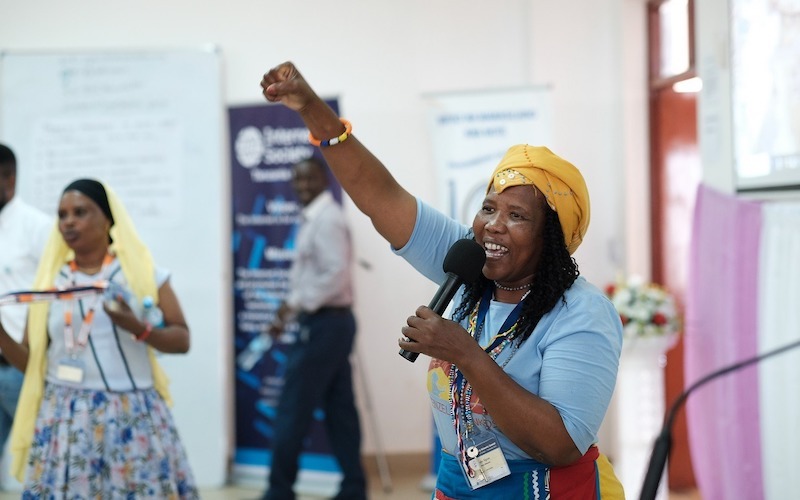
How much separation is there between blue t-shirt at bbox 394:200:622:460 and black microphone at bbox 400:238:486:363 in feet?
0.54

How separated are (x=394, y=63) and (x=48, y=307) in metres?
3.10

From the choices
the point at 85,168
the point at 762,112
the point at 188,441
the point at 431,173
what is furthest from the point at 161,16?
the point at 762,112

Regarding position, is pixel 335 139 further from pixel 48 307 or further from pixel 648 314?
pixel 648 314

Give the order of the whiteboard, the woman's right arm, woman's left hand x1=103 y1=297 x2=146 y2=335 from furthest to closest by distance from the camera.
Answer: the whiteboard
woman's left hand x1=103 y1=297 x2=146 y2=335
the woman's right arm

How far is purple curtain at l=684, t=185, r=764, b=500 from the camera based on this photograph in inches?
138

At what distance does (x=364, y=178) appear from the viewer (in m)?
1.82

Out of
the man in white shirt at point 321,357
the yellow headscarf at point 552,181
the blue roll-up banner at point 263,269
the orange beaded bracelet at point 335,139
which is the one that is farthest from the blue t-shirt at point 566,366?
the blue roll-up banner at point 263,269

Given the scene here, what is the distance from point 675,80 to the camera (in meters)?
4.88

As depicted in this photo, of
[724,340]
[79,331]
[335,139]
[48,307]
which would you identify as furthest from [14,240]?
[724,340]

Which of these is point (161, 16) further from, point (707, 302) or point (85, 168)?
point (707, 302)

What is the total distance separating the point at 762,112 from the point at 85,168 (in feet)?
11.9

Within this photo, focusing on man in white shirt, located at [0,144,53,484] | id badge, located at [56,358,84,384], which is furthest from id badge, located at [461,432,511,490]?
man in white shirt, located at [0,144,53,484]

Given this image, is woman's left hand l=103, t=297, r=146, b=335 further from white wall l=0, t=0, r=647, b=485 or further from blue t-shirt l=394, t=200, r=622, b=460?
white wall l=0, t=0, r=647, b=485

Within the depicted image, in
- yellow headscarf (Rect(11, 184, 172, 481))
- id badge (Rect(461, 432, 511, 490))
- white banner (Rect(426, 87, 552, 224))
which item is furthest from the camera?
white banner (Rect(426, 87, 552, 224))
